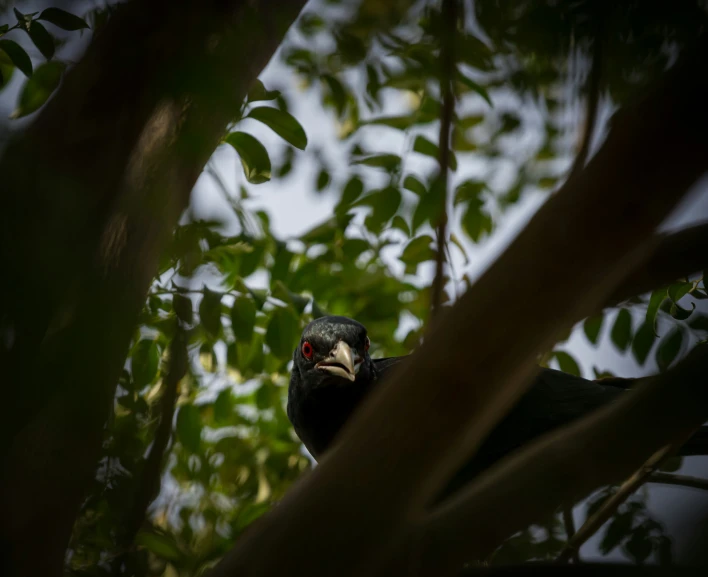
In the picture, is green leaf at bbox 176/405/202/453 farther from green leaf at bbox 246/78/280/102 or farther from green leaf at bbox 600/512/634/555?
green leaf at bbox 600/512/634/555

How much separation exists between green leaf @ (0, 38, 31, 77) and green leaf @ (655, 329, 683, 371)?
2.26 meters

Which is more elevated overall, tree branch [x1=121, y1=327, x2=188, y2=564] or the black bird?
the black bird

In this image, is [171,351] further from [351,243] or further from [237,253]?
[351,243]

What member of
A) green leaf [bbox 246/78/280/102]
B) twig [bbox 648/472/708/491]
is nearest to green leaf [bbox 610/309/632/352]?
twig [bbox 648/472/708/491]

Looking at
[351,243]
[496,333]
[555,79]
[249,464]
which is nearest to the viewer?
[496,333]

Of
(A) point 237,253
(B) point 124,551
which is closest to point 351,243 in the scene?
(A) point 237,253

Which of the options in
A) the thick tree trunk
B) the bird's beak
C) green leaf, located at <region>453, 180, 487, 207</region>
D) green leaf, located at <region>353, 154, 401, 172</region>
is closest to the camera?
the thick tree trunk

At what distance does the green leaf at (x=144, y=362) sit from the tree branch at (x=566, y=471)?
1217mm

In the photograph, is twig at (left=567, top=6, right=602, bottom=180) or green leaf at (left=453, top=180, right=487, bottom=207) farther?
green leaf at (left=453, top=180, right=487, bottom=207)

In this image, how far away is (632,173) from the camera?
1.04 metres

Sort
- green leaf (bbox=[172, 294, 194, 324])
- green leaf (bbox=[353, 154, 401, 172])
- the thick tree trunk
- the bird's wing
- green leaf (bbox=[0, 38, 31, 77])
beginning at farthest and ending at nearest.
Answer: the bird's wing → green leaf (bbox=[353, 154, 401, 172]) → green leaf (bbox=[0, 38, 31, 77]) → green leaf (bbox=[172, 294, 194, 324]) → the thick tree trunk

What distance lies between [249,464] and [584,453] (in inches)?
97.1

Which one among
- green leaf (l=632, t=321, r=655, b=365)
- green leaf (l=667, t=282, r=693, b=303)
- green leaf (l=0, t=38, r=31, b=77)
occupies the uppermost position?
green leaf (l=667, t=282, r=693, b=303)

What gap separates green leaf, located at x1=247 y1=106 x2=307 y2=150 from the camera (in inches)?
82.2
